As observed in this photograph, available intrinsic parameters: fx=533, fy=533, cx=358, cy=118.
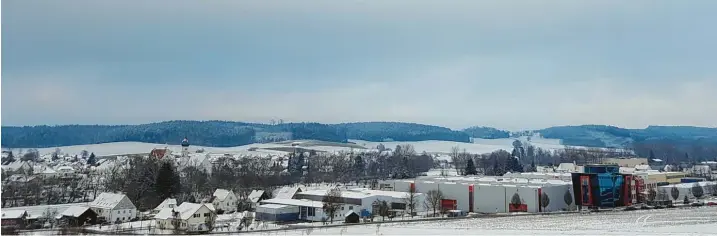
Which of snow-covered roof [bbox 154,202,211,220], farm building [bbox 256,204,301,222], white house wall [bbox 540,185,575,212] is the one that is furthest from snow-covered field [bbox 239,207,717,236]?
farm building [bbox 256,204,301,222]

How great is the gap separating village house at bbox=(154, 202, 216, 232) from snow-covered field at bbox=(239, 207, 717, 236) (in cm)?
197

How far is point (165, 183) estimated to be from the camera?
16.3 meters

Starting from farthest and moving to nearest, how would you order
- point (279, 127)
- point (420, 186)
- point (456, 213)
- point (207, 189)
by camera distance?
point (279, 127) < point (207, 189) < point (420, 186) < point (456, 213)

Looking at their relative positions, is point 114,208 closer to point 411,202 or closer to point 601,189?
point 411,202

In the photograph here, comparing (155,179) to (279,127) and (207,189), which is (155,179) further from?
(279,127)

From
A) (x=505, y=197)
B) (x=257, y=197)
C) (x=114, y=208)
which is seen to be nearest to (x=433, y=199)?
(x=505, y=197)

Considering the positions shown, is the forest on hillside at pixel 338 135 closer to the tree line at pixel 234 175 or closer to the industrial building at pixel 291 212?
the tree line at pixel 234 175

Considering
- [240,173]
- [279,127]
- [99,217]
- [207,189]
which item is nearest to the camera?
[99,217]

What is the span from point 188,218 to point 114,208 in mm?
3307

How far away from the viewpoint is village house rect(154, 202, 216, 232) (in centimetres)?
1123

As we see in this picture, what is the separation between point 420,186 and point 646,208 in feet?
22.3

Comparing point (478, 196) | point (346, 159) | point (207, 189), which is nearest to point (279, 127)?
point (346, 159)

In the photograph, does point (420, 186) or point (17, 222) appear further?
point (420, 186)

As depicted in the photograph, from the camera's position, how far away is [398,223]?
39.7 feet
